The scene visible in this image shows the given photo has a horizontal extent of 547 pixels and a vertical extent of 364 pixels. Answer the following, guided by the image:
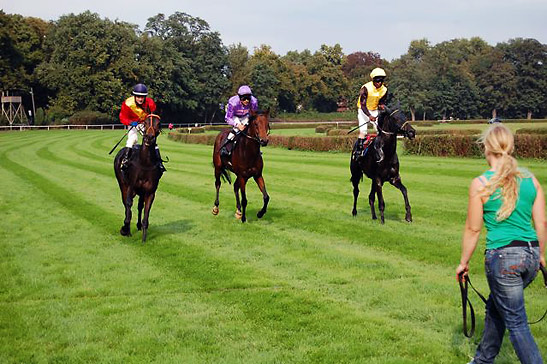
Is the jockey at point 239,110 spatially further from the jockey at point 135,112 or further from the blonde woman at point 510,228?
the blonde woman at point 510,228

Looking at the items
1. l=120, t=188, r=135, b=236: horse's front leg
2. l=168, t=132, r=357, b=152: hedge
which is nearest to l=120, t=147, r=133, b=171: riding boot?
l=120, t=188, r=135, b=236: horse's front leg

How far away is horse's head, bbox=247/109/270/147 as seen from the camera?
11969mm

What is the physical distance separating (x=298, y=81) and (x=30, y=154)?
8432 cm

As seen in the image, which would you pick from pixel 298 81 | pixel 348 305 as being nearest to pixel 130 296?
pixel 348 305

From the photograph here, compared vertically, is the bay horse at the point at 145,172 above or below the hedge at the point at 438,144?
above

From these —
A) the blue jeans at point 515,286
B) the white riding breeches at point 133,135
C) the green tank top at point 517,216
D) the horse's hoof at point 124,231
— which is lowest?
the horse's hoof at point 124,231

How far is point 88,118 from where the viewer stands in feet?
245

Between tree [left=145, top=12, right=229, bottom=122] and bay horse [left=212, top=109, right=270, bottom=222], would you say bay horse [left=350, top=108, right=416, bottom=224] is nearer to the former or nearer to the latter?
bay horse [left=212, top=109, right=270, bottom=222]

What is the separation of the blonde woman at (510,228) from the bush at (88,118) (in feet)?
245

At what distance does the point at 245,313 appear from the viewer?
6.72 meters

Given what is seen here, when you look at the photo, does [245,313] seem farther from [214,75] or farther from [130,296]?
[214,75]

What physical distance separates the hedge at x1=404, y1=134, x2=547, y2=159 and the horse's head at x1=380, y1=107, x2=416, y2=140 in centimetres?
1434

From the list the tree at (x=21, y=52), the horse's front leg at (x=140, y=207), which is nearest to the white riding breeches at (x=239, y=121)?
the horse's front leg at (x=140, y=207)

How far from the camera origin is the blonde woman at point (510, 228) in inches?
171
